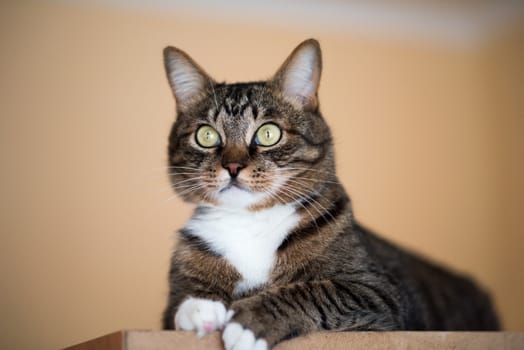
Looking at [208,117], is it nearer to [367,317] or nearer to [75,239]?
[367,317]

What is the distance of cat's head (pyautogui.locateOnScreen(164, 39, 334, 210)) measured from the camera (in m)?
1.53

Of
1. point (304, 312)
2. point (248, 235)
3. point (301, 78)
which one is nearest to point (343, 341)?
point (304, 312)

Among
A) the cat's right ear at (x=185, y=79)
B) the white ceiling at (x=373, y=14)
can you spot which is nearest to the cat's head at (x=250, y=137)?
the cat's right ear at (x=185, y=79)

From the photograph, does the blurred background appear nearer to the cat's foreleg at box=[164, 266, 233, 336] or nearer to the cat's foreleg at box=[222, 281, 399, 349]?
the cat's foreleg at box=[164, 266, 233, 336]

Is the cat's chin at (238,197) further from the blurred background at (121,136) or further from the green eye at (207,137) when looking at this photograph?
the blurred background at (121,136)

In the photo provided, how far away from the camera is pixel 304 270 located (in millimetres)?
1523

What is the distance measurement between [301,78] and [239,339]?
765 millimetres

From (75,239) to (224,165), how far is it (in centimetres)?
113

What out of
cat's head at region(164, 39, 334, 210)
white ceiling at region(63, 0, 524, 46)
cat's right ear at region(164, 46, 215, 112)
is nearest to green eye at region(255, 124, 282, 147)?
cat's head at region(164, 39, 334, 210)

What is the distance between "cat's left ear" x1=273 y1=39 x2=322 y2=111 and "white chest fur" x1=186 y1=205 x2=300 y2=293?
309 millimetres

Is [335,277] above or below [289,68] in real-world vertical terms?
below

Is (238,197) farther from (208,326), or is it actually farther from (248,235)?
(208,326)

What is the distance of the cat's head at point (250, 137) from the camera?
1.53 meters

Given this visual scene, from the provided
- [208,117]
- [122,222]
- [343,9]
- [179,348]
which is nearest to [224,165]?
[208,117]
